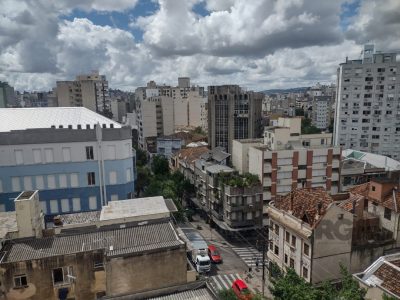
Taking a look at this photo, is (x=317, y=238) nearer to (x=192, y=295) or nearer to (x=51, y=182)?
(x=192, y=295)

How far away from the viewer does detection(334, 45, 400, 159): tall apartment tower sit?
81.7 metres

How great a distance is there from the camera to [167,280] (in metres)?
22.3

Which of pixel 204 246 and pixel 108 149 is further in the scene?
pixel 204 246

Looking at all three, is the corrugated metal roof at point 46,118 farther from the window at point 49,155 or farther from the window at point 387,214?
the window at point 387,214

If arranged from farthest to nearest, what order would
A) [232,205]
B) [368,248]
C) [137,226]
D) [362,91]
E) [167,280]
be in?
[362,91] → [232,205] → [368,248] → [137,226] → [167,280]

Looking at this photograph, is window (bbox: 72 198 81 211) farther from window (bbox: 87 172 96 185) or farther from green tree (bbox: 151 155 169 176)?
green tree (bbox: 151 155 169 176)

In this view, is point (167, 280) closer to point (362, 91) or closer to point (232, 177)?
point (232, 177)

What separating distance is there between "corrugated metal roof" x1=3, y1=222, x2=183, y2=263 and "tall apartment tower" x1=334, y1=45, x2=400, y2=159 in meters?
77.8

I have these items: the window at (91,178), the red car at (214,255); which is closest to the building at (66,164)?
the window at (91,178)

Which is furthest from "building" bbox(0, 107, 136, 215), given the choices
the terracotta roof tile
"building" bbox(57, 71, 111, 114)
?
"building" bbox(57, 71, 111, 114)

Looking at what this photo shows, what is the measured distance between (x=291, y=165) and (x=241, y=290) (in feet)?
78.0

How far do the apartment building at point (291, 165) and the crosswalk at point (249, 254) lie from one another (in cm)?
872

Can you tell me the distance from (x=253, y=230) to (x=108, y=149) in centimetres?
2730

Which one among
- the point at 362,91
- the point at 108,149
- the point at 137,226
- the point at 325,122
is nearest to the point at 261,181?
the point at 108,149
